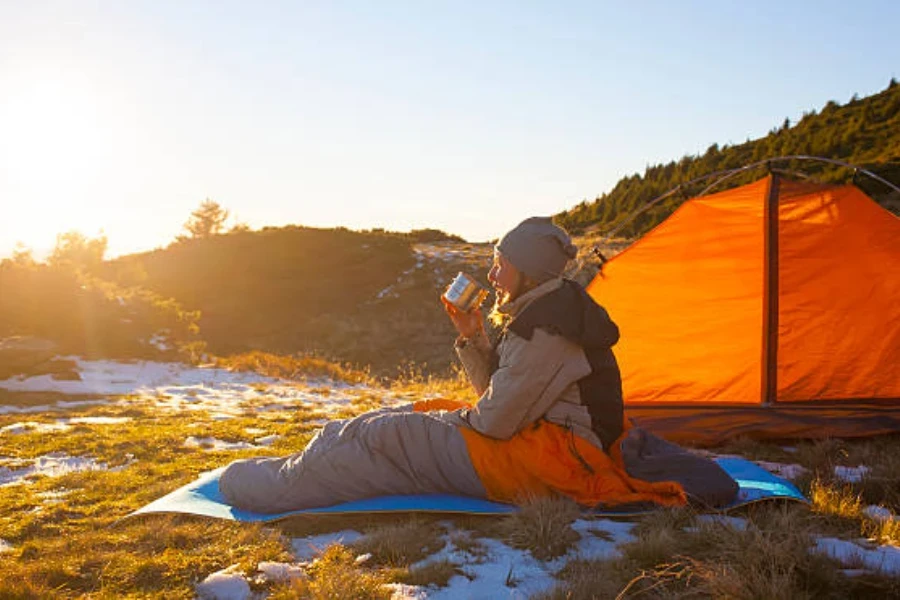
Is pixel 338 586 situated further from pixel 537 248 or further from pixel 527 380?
pixel 537 248

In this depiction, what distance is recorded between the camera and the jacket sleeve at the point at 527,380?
141 inches

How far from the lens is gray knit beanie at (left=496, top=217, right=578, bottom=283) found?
3775 millimetres

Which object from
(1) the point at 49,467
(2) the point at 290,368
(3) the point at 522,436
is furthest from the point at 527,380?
(2) the point at 290,368

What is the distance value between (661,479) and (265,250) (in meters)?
27.2

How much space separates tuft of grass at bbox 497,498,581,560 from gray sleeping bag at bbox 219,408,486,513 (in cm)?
46

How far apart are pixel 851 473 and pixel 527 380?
287cm

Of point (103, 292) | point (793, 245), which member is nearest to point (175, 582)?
point (793, 245)

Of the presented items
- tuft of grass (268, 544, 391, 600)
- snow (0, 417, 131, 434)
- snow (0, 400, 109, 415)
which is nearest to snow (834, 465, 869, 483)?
tuft of grass (268, 544, 391, 600)

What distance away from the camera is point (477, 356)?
4332 mm

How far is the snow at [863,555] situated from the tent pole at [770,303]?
10.7 feet

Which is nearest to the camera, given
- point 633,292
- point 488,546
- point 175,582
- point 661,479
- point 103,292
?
point 175,582

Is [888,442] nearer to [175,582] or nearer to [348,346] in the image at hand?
[175,582]

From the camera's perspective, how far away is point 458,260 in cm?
2856

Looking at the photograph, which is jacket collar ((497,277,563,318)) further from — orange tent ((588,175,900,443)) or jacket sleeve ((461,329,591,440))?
orange tent ((588,175,900,443))
